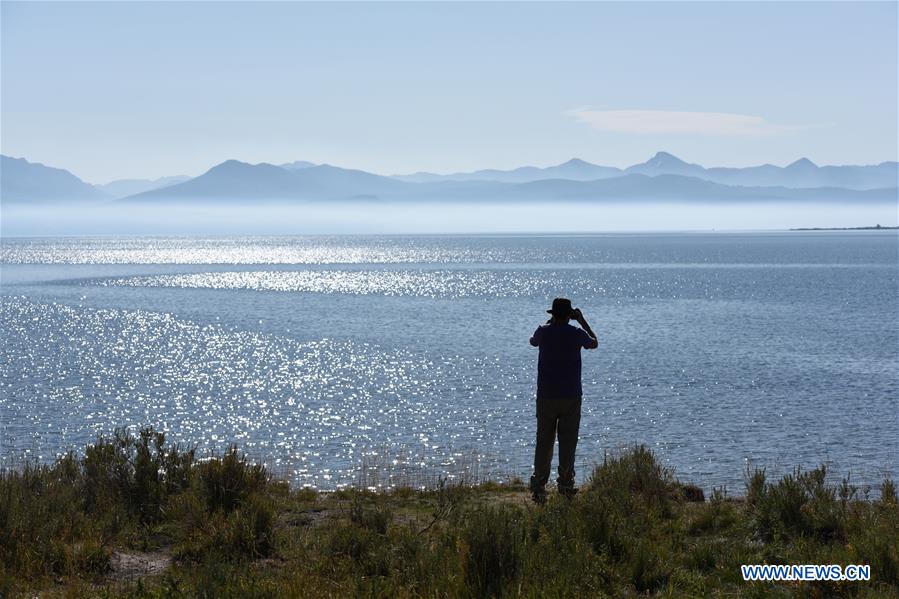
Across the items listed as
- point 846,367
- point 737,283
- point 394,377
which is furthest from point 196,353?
point 737,283

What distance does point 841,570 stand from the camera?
7.20m

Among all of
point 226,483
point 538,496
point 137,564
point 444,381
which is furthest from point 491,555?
point 444,381

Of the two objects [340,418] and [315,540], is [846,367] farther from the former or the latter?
[315,540]

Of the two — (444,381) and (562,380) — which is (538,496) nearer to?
(562,380)

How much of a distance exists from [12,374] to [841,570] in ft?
120

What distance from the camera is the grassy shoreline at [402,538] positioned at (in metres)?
7.03

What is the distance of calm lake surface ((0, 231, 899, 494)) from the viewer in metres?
22.4

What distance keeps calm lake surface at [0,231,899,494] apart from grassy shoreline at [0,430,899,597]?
19.7 feet

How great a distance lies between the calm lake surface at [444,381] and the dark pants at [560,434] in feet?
19.7

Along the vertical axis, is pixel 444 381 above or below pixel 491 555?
below

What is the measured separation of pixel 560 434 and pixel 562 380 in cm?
73

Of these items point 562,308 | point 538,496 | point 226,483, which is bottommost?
point 538,496

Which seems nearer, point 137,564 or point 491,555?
point 491,555

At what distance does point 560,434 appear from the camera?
1088 centimetres
